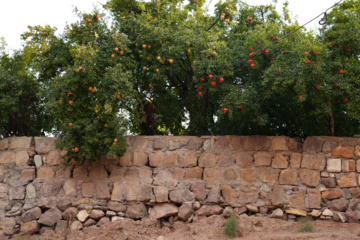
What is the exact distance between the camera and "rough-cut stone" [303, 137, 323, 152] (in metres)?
6.36

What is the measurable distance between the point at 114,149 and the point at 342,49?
12.1ft

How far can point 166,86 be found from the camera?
25.7 ft

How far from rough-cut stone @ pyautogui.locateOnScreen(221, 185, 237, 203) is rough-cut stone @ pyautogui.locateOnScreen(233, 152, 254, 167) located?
0.42 m

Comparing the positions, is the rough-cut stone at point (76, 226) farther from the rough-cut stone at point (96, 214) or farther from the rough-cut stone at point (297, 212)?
the rough-cut stone at point (297, 212)

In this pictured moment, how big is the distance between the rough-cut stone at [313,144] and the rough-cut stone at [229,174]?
3.86 feet

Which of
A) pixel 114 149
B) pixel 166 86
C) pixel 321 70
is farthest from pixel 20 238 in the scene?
pixel 321 70

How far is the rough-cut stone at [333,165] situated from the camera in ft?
20.5

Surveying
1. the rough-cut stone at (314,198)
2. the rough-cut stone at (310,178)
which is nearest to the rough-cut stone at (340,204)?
the rough-cut stone at (314,198)

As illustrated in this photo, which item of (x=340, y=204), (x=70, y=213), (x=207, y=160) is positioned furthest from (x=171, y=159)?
(x=340, y=204)

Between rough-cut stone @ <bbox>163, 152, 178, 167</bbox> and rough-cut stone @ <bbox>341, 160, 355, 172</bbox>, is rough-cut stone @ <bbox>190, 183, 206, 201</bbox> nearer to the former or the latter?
rough-cut stone @ <bbox>163, 152, 178, 167</bbox>

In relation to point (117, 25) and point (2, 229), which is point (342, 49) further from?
point (2, 229)

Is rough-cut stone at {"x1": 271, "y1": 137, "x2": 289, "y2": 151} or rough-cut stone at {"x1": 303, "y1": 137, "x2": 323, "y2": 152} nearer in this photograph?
rough-cut stone at {"x1": 303, "y1": 137, "x2": 323, "y2": 152}

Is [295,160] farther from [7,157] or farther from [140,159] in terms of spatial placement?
[7,157]

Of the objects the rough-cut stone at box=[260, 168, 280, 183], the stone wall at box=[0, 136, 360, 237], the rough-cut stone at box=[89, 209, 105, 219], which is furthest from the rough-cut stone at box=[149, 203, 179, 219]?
the rough-cut stone at box=[260, 168, 280, 183]
